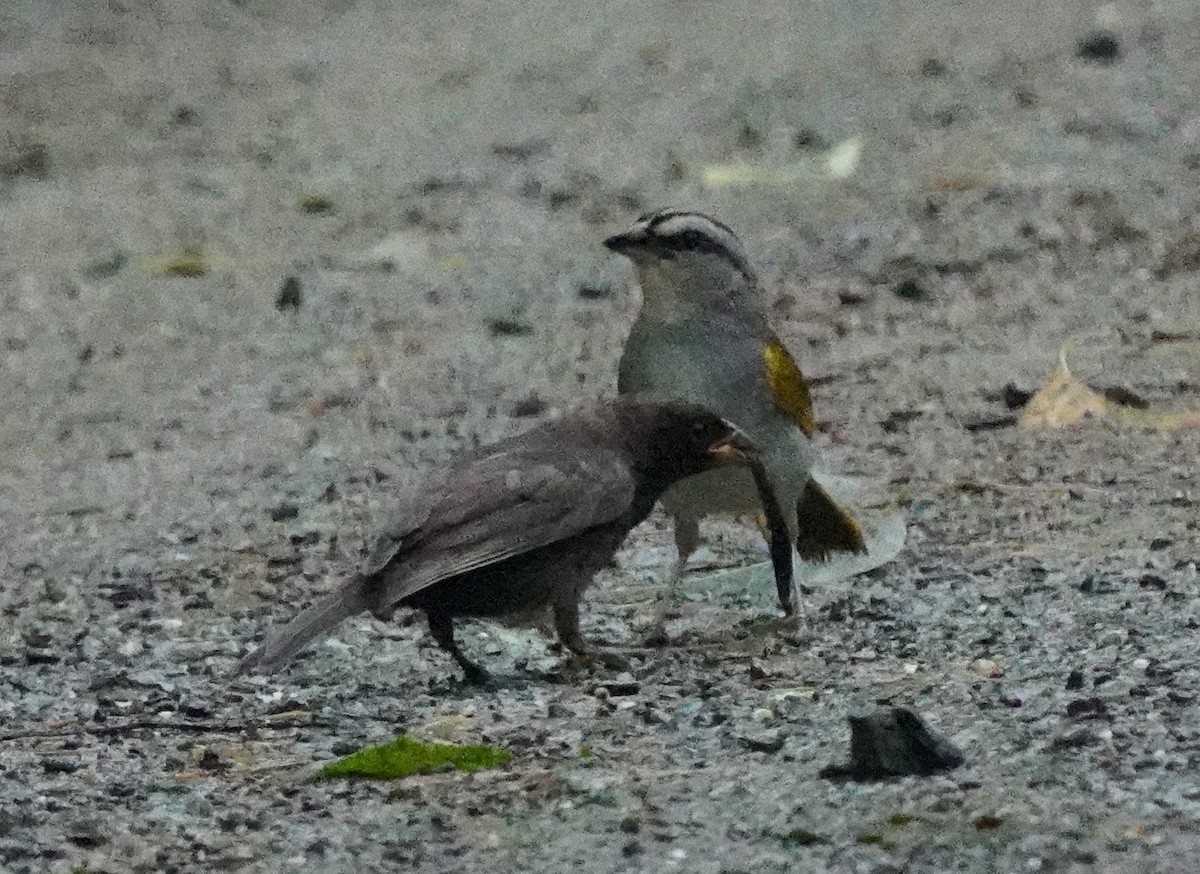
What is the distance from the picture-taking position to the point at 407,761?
542cm

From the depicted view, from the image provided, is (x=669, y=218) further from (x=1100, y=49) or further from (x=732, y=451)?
(x=1100, y=49)

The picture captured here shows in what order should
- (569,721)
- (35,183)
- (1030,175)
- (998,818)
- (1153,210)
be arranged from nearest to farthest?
(998,818) → (569,721) → (1153,210) → (1030,175) → (35,183)

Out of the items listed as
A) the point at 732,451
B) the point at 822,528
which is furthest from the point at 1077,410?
the point at 732,451

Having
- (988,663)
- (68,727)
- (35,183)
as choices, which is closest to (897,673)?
(988,663)

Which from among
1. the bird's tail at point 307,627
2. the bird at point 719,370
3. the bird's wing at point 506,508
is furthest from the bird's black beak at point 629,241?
the bird's tail at point 307,627

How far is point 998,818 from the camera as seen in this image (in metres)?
4.73

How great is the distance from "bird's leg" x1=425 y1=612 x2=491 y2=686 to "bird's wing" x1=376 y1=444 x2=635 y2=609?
24cm

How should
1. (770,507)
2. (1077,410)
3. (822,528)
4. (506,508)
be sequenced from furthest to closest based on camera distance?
(1077,410), (822,528), (770,507), (506,508)

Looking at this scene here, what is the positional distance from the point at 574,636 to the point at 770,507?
780 mm

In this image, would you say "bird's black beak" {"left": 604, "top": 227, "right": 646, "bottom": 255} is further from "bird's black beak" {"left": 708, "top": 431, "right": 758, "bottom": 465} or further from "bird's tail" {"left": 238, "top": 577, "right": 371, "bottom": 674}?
"bird's tail" {"left": 238, "top": 577, "right": 371, "bottom": 674}

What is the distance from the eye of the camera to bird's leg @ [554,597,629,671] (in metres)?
6.36

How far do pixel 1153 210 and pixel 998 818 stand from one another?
721 centimetres

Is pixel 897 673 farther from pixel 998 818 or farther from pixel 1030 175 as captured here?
pixel 1030 175

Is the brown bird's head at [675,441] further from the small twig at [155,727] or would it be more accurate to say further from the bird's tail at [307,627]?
the small twig at [155,727]
